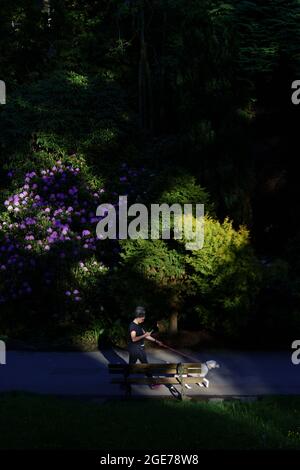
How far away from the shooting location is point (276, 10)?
2497 centimetres

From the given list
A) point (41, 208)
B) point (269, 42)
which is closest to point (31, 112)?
point (41, 208)

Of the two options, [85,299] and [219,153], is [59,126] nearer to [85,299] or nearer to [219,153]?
[219,153]

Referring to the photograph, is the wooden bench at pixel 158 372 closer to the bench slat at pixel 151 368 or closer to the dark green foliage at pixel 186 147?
the bench slat at pixel 151 368

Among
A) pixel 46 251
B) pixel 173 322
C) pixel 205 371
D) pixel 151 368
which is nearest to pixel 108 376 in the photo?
pixel 151 368

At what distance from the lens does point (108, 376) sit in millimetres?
14258

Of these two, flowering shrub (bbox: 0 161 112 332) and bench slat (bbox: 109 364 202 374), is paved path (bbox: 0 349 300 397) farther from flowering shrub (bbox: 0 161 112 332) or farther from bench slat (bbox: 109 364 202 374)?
flowering shrub (bbox: 0 161 112 332)

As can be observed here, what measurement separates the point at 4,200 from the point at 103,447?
13.0 metres

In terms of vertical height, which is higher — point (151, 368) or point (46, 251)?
point (46, 251)

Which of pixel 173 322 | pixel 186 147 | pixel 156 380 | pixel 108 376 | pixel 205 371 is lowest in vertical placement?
pixel 108 376

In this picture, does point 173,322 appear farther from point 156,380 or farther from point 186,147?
point 186,147

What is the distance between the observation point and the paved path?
13.3m

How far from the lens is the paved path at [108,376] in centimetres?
1329

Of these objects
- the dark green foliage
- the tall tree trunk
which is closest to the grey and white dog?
the dark green foliage

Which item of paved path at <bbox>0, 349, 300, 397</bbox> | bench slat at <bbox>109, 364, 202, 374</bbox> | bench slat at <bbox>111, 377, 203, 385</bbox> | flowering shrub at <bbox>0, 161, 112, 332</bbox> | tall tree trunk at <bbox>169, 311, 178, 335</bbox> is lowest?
paved path at <bbox>0, 349, 300, 397</bbox>
